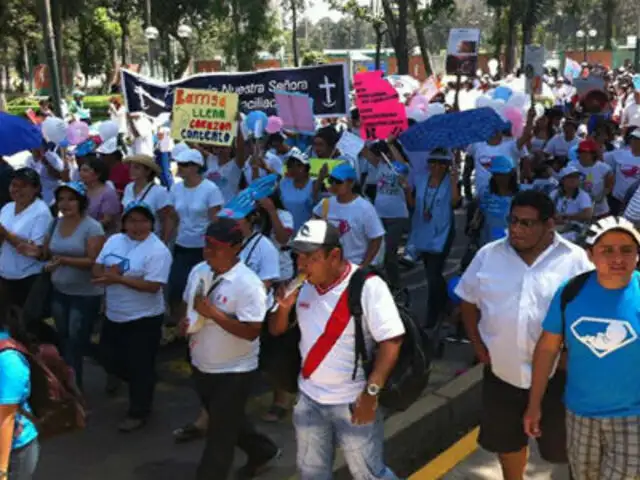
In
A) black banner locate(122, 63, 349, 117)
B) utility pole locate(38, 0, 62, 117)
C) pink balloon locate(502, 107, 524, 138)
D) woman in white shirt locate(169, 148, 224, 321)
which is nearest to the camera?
woman in white shirt locate(169, 148, 224, 321)

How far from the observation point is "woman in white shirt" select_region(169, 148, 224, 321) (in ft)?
20.2

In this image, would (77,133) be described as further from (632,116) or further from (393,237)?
(632,116)

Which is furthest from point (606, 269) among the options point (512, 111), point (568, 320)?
point (512, 111)

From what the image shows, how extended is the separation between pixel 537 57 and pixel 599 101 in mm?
4665

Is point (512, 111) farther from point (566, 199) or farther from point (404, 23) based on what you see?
point (404, 23)

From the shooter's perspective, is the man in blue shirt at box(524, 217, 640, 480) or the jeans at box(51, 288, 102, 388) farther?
the jeans at box(51, 288, 102, 388)

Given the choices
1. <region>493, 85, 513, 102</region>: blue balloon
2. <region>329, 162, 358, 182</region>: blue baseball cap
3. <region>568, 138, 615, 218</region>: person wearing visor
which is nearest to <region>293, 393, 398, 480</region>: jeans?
<region>329, 162, 358, 182</region>: blue baseball cap

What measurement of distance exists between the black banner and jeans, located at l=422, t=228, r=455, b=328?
193 cm

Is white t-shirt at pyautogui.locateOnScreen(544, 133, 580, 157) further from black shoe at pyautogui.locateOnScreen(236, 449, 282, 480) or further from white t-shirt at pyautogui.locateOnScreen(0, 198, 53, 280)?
black shoe at pyautogui.locateOnScreen(236, 449, 282, 480)

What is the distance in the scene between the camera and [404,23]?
2356 centimetres

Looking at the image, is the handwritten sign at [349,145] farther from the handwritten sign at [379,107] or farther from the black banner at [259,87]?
the black banner at [259,87]

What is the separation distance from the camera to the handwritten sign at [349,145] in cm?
703

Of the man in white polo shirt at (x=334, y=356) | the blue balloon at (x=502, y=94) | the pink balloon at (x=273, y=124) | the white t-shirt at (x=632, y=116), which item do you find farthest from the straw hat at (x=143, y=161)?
the white t-shirt at (x=632, y=116)

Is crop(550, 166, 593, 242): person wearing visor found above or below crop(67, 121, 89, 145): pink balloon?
below
